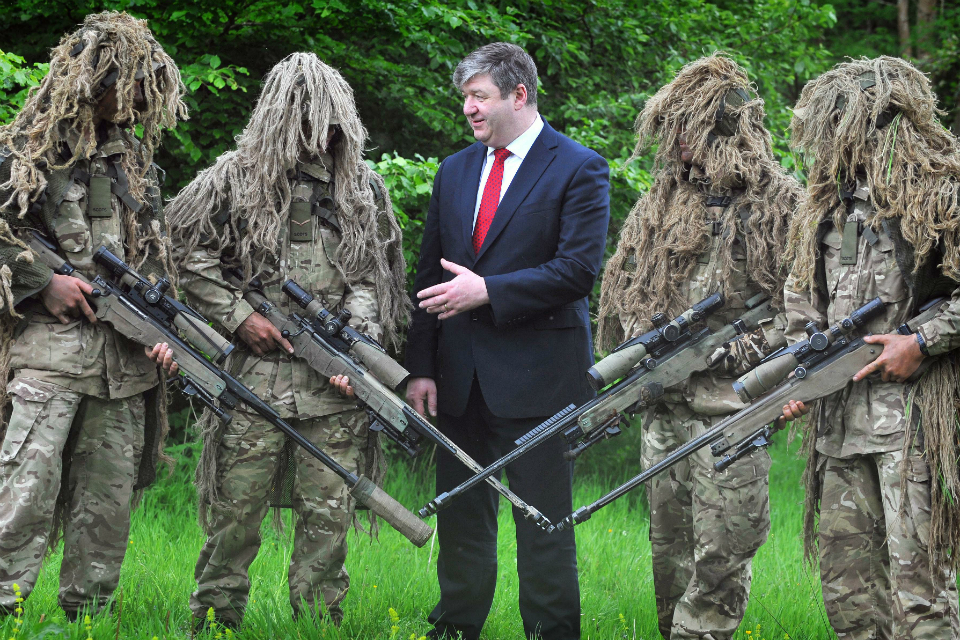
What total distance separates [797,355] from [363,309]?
1801 mm

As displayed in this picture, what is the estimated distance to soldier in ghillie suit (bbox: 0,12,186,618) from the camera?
12.2 feet

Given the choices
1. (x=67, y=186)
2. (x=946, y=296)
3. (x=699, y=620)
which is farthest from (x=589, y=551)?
(x=67, y=186)

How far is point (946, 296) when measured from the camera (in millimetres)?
3561

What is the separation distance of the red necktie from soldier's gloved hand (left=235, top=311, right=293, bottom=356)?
36.3 inches

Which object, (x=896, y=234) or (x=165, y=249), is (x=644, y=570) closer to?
(x=896, y=234)

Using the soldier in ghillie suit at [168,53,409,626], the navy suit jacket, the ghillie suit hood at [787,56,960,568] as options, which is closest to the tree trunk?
the ghillie suit hood at [787,56,960,568]

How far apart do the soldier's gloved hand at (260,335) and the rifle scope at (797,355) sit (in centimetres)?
187

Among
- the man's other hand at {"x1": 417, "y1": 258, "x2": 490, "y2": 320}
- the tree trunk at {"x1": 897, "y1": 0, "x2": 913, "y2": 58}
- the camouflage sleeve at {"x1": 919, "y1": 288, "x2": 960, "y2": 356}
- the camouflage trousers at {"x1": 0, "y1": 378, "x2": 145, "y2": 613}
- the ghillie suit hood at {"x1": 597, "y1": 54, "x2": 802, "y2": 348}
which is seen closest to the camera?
the camouflage sleeve at {"x1": 919, "y1": 288, "x2": 960, "y2": 356}

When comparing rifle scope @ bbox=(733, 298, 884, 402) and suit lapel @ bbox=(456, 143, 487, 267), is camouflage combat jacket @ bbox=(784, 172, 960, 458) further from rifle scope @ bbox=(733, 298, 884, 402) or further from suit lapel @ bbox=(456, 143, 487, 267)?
suit lapel @ bbox=(456, 143, 487, 267)

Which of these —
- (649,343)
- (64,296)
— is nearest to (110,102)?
(64,296)

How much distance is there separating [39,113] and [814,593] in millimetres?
4313

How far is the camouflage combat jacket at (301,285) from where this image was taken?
414 cm

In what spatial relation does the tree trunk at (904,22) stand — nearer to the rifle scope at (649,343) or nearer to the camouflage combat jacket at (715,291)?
the camouflage combat jacket at (715,291)

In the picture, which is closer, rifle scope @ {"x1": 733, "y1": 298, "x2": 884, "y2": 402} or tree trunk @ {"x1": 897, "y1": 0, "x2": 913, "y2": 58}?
rifle scope @ {"x1": 733, "y1": 298, "x2": 884, "y2": 402}
